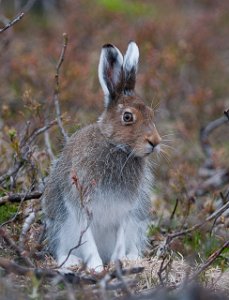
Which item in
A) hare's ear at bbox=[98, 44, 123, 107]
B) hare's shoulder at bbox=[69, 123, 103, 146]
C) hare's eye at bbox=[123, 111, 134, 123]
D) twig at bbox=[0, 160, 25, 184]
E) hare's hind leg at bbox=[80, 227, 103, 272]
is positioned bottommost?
hare's hind leg at bbox=[80, 227, 103, 272]

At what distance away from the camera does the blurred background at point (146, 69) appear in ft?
28.6

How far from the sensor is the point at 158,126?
35.3 feet

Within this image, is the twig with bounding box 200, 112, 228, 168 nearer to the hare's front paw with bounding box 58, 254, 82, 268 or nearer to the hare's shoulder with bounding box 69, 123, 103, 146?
the hare's shoulder with bounding box 69, 123, 103, 146

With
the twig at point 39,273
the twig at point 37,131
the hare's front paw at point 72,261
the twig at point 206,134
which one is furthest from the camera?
the twig at point 206,134

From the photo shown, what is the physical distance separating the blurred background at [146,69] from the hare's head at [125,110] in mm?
1260

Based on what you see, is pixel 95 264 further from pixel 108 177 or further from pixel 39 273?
pixel 39 273

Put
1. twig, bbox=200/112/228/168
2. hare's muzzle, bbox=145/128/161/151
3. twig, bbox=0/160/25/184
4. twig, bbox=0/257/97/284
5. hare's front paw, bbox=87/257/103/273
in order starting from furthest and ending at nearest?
twig, bbox=200/112/228/168 → twig, bbox=0/160/25/184 → hare's front paw, bbox=87/257/103/273 → hare's muzzle, bbox=145/128/161/151 → twig, bbox=0/257/97/284

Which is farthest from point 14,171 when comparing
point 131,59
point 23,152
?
point 131,59

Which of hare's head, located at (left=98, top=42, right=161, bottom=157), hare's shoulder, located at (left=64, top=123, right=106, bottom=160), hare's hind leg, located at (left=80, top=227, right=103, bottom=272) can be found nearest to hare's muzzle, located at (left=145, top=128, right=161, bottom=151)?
hare's head, located at (left=98, top=42, right=161, bottom=157)

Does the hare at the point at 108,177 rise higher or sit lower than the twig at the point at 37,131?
lower

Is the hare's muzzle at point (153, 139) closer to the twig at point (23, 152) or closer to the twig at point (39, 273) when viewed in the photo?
the twig at point (39, 273)

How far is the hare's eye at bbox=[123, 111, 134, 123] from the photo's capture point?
598cm

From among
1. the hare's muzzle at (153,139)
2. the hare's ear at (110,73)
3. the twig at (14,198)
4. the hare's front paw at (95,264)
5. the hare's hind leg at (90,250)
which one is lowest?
the hare's front paw at (95,264)

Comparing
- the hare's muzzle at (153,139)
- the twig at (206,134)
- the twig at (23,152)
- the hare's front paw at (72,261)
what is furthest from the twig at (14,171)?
the twig at (206,134)
